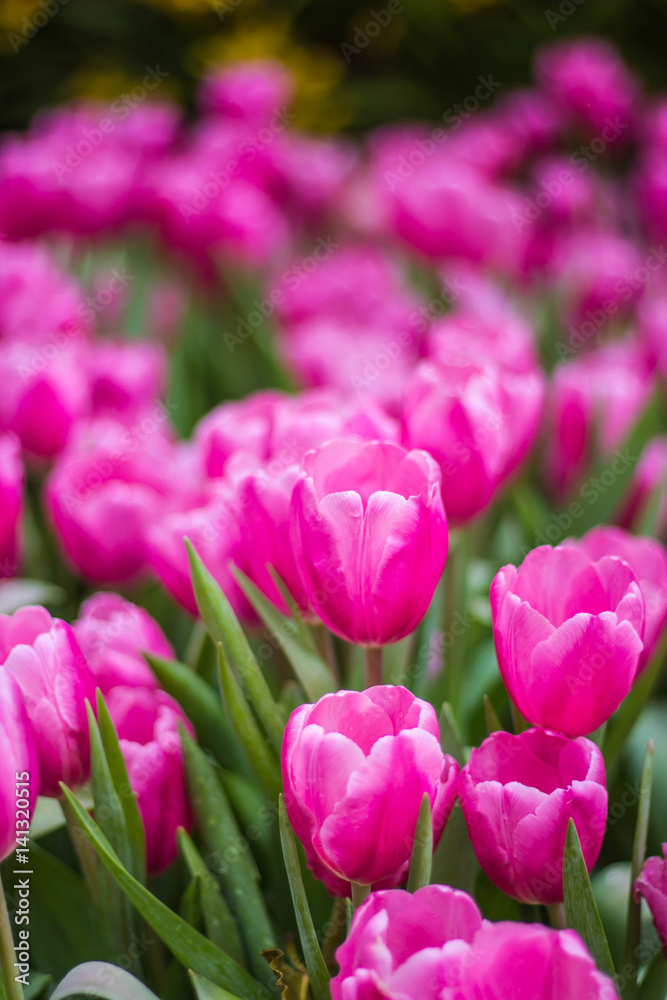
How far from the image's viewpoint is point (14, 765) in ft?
1.18

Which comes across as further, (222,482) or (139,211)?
(139,211)

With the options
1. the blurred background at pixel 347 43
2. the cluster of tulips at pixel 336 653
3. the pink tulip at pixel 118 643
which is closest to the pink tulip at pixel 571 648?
the cluster of tulips at pixel 336 653

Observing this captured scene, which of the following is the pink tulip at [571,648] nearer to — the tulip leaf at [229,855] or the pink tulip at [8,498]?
the tulip leaf at [229,855]

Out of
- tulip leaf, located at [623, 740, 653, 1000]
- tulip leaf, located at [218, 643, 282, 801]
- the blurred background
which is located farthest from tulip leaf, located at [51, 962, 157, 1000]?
the blurred background

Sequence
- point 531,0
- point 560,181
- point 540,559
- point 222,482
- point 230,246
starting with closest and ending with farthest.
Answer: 1. point 540,559
2. point 222,482
3. point 230,246
4. point 560,181
5. point 531,0

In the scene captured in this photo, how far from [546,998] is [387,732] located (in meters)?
0.11

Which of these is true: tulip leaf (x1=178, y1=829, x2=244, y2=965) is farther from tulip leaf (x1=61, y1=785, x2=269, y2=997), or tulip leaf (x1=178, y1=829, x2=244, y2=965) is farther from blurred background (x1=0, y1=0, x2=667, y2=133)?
blurred background (x1=0, y1=0, x2=667, y2=133)

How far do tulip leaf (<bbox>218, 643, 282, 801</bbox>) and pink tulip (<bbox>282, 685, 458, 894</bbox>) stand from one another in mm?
77

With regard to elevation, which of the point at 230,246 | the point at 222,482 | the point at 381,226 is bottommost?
the point at 381,226

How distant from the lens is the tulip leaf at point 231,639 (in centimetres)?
45

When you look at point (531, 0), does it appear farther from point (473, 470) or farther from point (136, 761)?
point (136, 761)

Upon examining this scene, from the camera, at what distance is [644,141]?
1636mm

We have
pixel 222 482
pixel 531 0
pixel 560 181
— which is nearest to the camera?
pixel 222 482

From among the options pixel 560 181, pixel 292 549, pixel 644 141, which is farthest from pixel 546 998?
pixel 644 141
